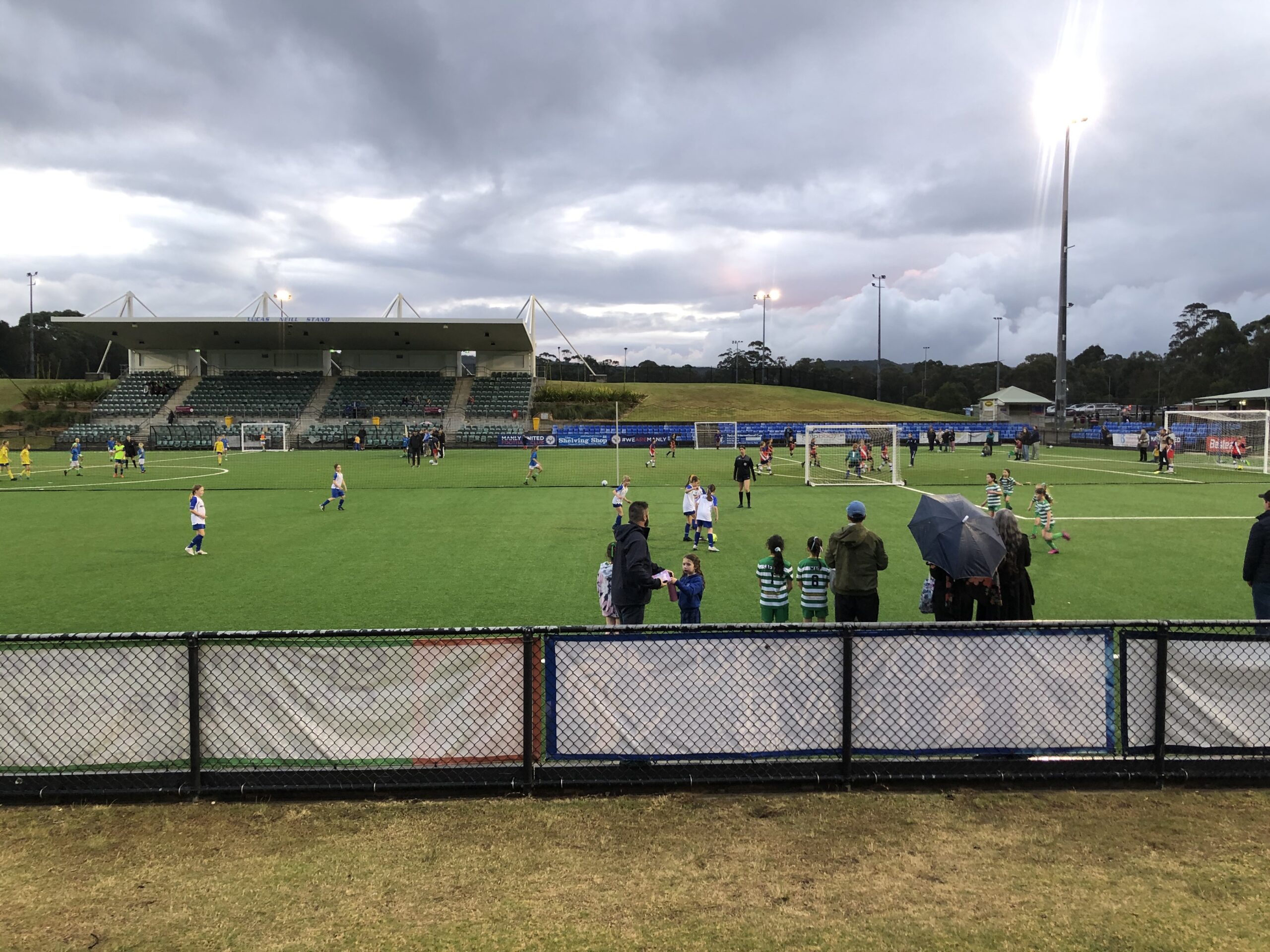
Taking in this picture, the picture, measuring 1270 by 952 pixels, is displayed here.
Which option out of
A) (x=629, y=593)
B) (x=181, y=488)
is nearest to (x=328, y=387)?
(x=181, y=488)

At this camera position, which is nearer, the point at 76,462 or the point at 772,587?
the point at 772,587

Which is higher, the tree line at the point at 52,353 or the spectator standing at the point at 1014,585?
the tree line at the point at 52,353

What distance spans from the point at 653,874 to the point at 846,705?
1.83 metres

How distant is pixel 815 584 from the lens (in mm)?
8219

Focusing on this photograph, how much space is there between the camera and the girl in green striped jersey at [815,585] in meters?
8.18

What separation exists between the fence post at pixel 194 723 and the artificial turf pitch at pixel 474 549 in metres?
4.32

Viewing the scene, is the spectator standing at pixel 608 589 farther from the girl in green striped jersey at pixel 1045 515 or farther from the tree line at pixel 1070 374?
the tree line at pixel 1070 374

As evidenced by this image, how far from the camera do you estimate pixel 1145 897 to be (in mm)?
4203

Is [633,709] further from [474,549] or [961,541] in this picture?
[474,549]

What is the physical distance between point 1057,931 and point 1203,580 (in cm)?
1089

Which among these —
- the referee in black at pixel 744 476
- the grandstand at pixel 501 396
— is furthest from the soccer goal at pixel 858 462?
the grandstand at pixel 501 396

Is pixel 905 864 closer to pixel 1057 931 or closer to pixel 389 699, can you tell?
pixel 1057 931

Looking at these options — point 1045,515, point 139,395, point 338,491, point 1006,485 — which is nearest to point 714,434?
point 338,491

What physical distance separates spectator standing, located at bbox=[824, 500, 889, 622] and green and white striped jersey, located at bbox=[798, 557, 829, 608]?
1.39 ft
